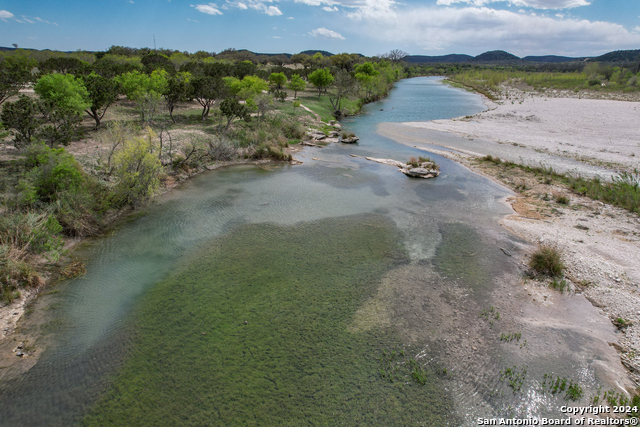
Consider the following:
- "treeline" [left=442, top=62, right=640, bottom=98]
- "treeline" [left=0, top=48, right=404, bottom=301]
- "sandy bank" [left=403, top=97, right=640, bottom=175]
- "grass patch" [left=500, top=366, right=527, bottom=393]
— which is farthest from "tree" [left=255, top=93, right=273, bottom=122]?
"treeline" [left=442, top=62, right=640, bottom=98]

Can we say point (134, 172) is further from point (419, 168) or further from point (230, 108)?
point (419, 168)

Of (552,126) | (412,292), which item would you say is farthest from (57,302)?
(552,126)

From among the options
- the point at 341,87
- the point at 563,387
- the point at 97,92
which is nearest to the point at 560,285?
the point at 563,387

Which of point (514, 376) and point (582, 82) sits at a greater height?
point (582, 82)

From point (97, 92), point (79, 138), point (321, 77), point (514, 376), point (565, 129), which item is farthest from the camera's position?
→ point (321, 77)

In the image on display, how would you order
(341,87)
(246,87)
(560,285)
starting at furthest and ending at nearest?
(341,87) → (246,87) → (560,285)

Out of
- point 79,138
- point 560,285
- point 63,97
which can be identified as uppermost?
point 63,97

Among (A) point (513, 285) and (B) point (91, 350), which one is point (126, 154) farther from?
(A) point (513, 285)

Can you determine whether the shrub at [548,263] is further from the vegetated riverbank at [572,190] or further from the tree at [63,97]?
the tree at [63,97]
